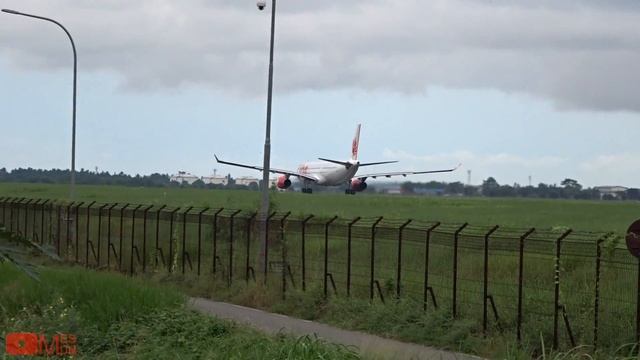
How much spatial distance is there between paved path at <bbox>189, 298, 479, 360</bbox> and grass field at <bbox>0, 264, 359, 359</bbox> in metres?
0.55

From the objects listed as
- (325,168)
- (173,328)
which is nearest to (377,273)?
(173,328)

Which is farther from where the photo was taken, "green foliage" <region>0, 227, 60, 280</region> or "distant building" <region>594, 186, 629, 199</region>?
"distant building" <region>594, 186, 629, 199</region>

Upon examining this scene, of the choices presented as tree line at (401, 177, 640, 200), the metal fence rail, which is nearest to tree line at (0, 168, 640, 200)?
tree line at (401, 177, 640, 200)

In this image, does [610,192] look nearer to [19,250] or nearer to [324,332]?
[324,332]

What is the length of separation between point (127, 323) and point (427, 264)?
5358mm

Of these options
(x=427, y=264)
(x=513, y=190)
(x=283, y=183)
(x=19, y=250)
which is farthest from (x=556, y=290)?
(x=513, y=190)

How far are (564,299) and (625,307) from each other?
0.98m

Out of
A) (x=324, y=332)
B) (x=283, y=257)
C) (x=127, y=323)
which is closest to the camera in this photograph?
(x=127, y=323)

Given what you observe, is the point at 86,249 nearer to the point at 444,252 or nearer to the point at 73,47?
the point at 73,47

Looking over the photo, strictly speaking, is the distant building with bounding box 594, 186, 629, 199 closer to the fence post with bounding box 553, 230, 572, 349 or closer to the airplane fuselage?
the airplane fuselage

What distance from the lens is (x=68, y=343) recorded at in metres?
13.9

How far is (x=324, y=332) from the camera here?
1639 cm

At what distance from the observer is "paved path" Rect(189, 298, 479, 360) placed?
461 inches

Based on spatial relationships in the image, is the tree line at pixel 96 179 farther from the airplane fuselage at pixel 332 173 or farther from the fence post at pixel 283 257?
the fence post at pixel 283 257
